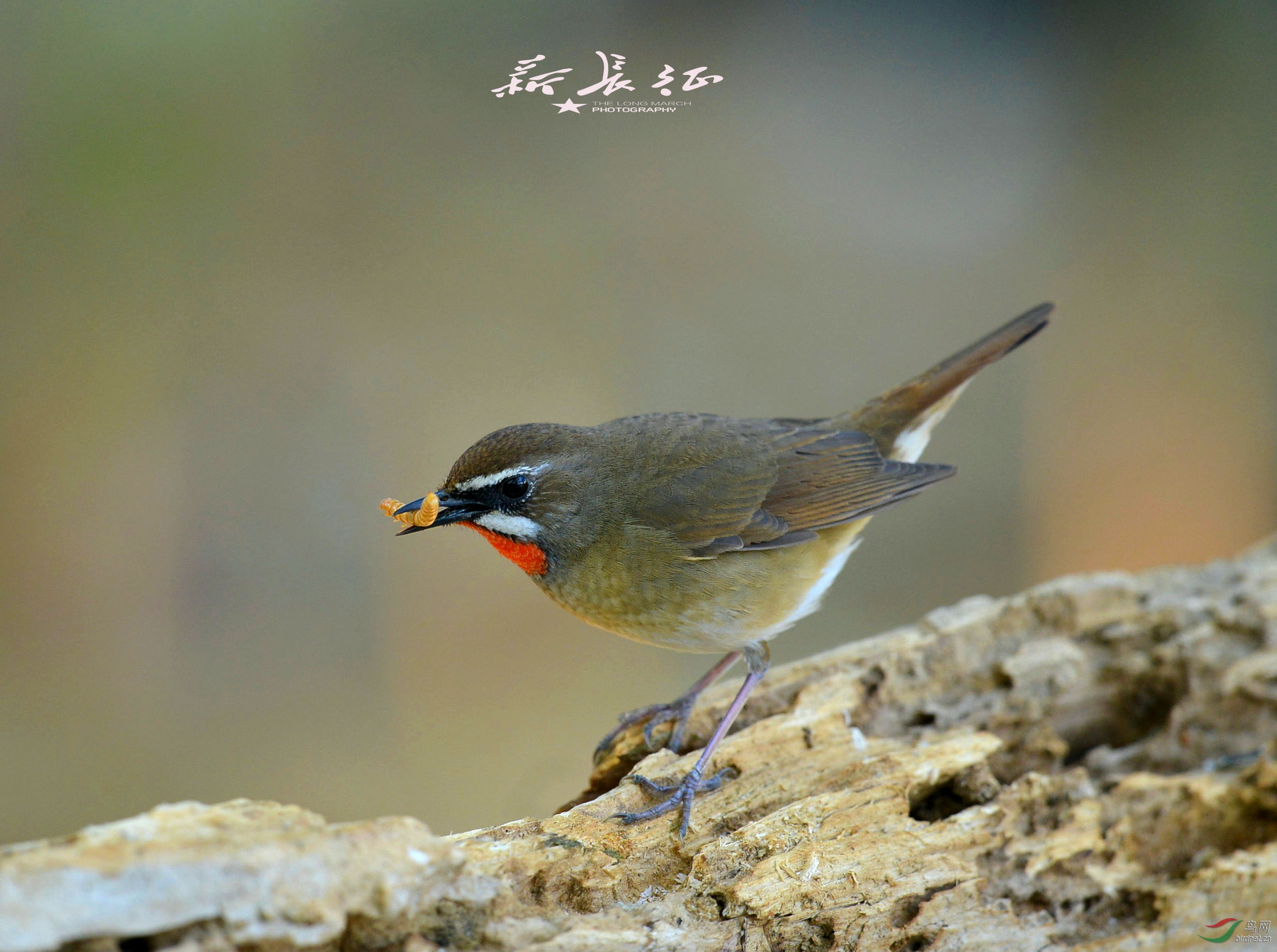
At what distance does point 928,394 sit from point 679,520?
1.51 m

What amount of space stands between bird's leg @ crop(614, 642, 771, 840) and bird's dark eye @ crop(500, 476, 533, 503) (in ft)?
3.55

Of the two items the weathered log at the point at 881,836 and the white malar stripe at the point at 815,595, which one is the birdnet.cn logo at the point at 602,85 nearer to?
the white malar stripe at the point at 815,595

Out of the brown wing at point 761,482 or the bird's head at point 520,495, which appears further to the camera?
the brown wing at point 761,482

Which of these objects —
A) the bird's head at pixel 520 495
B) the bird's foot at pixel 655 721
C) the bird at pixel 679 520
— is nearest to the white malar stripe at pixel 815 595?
the bird at pixel 679 520

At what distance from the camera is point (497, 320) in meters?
6.68

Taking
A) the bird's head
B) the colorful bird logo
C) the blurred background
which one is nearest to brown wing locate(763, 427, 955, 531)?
the bird's head

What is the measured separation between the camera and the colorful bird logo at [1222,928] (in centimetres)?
332

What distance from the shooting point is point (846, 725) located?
376cm

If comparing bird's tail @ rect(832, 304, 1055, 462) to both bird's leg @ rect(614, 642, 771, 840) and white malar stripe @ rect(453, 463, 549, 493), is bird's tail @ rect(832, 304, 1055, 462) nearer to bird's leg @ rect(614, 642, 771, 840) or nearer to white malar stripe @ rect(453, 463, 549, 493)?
bird's leg @ rect(614, 642, 771, 840)

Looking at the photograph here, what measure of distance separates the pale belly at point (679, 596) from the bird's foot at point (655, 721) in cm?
36

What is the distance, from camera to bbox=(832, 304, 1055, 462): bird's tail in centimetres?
441

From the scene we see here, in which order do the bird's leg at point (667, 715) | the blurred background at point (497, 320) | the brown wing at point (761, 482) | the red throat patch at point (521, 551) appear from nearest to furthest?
the red throat patch at point (521, 551), the brown wing at point (761, 482), the bird's leg at point (667, 715), the blurred background at point (497, 320)

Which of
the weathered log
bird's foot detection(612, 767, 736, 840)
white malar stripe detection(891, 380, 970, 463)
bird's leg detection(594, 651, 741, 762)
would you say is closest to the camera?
the weathered log

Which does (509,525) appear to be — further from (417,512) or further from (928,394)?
(928,394)
